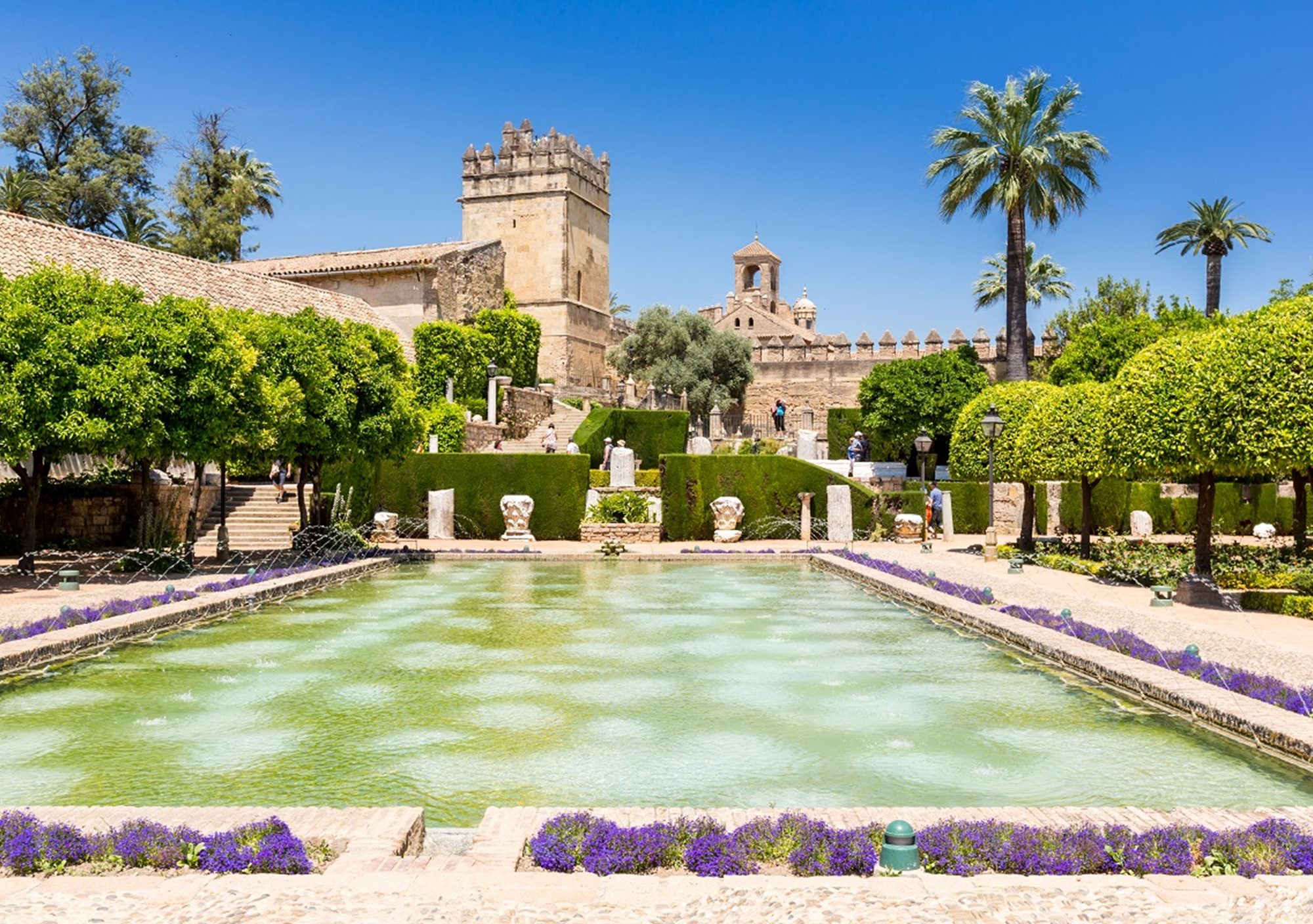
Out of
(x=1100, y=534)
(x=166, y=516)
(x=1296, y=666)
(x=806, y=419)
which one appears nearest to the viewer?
(x=1296, y=666)

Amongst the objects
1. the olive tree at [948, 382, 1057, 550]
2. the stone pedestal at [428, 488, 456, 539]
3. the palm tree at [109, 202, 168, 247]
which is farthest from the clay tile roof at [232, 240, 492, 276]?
the olive tree at [948, 382, 1057, 550]

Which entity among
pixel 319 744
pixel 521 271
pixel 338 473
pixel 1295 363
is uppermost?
pixel 521 271

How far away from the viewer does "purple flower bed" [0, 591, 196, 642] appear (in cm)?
928

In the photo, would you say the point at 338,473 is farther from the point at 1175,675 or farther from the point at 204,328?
the point at 1175,675

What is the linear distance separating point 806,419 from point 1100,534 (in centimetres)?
1599

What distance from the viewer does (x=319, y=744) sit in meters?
6.52

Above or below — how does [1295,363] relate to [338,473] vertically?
above

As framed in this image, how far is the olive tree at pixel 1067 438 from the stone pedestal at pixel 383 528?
13.7 metres

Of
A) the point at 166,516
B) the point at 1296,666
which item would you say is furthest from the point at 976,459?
the point at 166,516

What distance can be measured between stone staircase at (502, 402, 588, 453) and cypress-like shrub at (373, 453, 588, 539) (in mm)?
10098

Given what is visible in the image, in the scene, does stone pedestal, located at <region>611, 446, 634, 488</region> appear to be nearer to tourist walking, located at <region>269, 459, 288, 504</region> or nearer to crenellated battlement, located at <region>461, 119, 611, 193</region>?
tourist walking, located at <region>269, 459, 288, 504</region>

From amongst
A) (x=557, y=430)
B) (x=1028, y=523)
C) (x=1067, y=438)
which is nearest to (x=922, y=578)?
(x=1067, y=438)

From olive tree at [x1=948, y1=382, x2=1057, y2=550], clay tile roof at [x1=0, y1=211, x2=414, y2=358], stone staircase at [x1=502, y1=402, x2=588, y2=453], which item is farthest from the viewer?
stone staircase at [x1=502, y1=402, x2=588, y2=453]

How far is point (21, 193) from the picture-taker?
36594 millimetres
